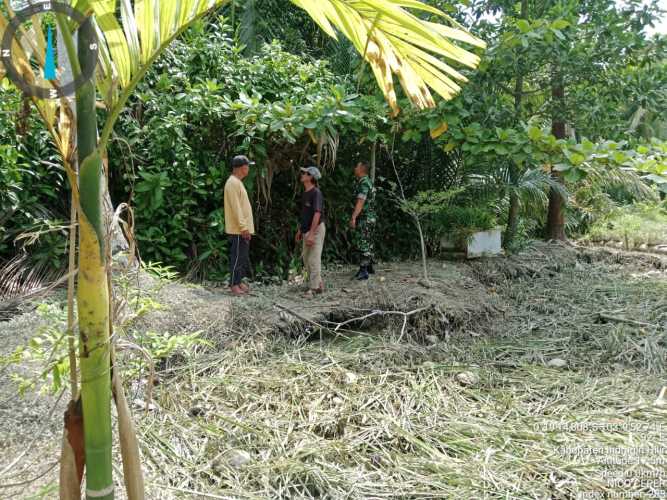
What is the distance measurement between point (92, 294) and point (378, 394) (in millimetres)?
2553

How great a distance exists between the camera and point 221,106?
6277 millimetres

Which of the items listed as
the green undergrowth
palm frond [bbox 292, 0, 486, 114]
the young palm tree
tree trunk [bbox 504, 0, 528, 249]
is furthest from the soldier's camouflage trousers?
the green undergrowth

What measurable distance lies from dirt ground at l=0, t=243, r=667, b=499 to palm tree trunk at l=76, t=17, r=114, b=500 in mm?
260

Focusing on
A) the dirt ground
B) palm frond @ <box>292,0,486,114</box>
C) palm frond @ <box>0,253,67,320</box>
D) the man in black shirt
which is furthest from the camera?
the man in black shirt

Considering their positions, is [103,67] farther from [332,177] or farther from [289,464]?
[332,177]

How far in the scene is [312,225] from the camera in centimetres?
590

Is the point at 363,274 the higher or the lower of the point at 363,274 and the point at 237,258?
the lower

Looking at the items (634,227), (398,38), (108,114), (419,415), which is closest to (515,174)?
(634,227)

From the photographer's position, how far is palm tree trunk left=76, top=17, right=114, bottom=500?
4.43 feet

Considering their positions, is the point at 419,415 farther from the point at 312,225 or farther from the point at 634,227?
the point at 634,227

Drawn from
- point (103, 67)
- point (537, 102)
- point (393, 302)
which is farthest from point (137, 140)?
point (537, 102)

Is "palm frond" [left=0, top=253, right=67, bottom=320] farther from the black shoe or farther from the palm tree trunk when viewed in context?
the palm tree trunk

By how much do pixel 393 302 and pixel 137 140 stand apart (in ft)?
11.0
